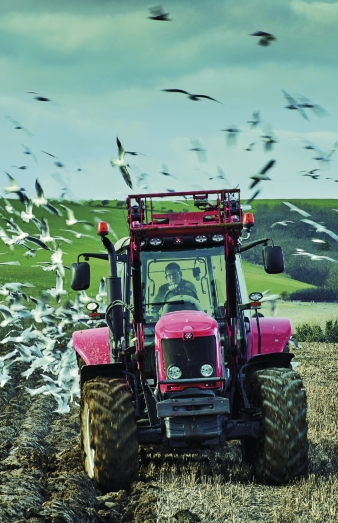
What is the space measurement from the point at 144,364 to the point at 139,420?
0.54 meters

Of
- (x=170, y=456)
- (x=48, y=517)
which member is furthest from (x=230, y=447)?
(x=48, y=517)

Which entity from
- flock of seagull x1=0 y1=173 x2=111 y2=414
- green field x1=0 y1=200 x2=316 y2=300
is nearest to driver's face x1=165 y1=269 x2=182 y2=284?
flock of seagull x1=0 y1=173 x2=111 y2=414

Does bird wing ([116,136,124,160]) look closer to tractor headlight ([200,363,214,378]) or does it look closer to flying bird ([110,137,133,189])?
flying bird ([110,137,133,189])

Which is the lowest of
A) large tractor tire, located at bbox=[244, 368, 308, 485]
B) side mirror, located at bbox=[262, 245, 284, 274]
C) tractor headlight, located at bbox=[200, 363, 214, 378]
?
large tractor tire, located at bbox=[244, 368, 308, 485]

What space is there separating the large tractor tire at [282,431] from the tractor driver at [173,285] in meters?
1.28

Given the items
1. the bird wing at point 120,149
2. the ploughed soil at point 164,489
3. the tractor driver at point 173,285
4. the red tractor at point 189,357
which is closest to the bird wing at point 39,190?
the bird wing at point 120,149

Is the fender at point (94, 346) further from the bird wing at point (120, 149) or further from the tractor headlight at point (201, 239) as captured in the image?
the bird wing at point (120, 149)

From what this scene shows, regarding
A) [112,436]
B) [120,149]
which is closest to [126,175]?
[120,149]

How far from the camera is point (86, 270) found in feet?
26.2

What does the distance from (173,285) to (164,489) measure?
6.68 feet

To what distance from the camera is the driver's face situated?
8.27 metres

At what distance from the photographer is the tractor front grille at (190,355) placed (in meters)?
7.62

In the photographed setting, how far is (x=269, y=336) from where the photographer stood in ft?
28.7

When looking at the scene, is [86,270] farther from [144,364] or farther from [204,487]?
[204,487]
